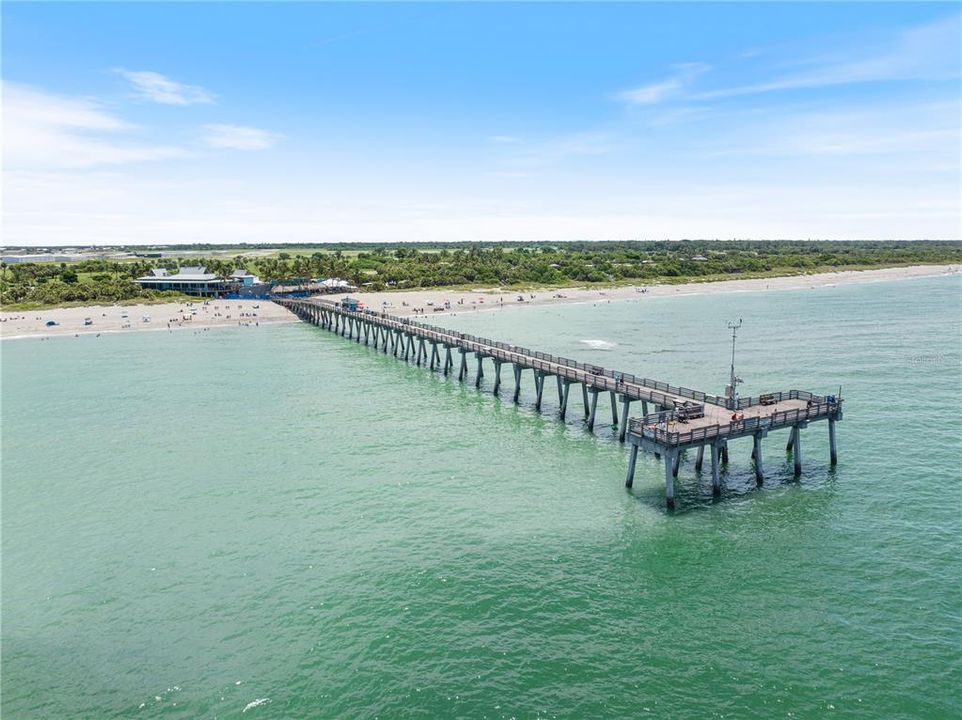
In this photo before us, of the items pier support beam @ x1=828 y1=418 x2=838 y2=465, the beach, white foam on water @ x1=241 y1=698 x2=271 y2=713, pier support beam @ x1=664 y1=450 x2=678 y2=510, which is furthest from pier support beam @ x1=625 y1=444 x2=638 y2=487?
the beach

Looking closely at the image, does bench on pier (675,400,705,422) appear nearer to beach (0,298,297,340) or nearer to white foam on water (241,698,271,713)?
white foam on water (241,698,271,713)

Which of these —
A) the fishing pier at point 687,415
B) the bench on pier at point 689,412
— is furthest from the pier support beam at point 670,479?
the bench on pier at point 689,412

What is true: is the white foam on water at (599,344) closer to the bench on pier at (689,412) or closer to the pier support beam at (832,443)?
the pier support beam at (832,443)

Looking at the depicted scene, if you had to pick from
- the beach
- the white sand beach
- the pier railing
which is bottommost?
the pier railing

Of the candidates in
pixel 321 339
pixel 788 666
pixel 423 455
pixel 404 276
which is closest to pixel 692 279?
pixel 404 276

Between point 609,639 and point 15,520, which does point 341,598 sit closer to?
point 609,639

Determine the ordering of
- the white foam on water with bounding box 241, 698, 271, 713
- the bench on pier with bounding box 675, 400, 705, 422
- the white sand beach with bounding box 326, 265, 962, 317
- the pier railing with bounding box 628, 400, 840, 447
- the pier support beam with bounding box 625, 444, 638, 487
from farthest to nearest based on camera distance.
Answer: the white sand beach with bounding box 326, 265, 962, 317, the bench on pier with bounding box 675, 400, 705, 422, the pier support beam with bounding box 625, 444, 638, 487, the pier railing with bounding box 628, 400, 840, 447, the white foam on water with bounding box 241, 698, 271, 713
